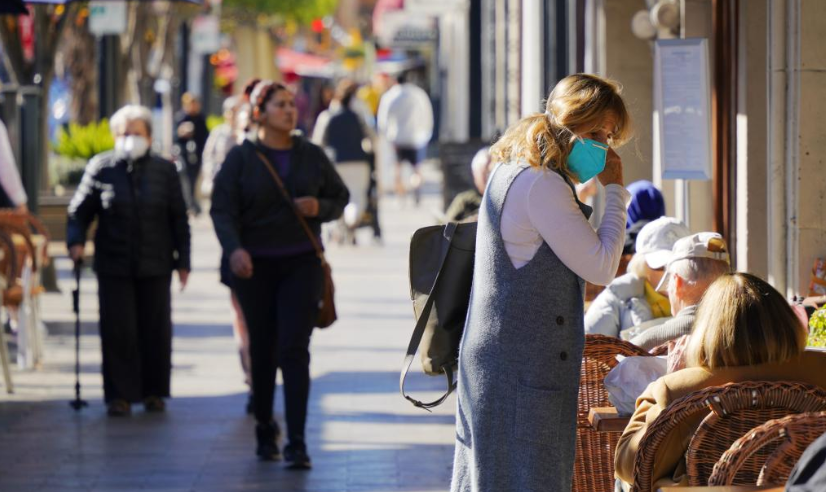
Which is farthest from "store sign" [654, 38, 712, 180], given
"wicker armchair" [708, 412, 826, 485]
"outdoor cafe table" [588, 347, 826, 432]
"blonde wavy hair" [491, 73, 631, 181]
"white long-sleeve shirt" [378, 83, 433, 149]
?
"white long-sleeve shirt" [378, 83, 433, 149]

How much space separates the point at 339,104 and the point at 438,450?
10.3 m

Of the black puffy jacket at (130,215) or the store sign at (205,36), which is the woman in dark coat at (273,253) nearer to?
the black puffy jacket at (130,215)

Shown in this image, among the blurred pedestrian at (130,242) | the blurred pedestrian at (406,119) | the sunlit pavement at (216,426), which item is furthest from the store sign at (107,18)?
the blurred pedestrian at (130,242)

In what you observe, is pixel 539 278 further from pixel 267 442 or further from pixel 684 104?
pixel 267 442

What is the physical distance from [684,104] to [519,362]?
3.26 meters

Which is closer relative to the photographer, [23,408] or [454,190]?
[23,408]

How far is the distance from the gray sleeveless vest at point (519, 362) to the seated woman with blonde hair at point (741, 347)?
334mm

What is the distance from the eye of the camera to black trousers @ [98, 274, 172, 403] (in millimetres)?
9039

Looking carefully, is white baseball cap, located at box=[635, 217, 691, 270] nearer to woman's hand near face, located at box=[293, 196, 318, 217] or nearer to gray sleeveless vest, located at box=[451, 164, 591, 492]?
gray sleeveless vest, located at box=[451, 164, 591, 492]

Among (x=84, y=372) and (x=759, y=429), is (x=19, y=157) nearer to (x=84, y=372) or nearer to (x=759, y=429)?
(x=84, y=372)

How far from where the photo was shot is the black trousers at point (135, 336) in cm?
904

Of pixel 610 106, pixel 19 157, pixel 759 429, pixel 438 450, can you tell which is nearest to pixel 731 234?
pixel 438 450

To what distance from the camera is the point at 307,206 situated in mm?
7660

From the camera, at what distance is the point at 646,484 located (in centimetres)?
423
